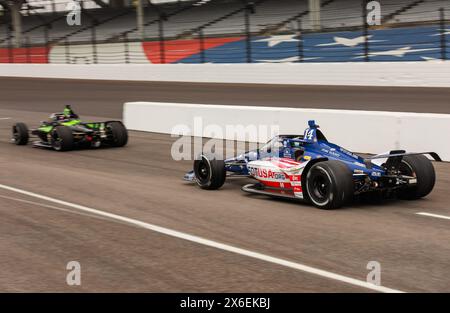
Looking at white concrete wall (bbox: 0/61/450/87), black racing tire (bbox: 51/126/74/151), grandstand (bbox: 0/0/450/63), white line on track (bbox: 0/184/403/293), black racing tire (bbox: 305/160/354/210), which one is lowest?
white line on track (bbox: 0/184/403/293)

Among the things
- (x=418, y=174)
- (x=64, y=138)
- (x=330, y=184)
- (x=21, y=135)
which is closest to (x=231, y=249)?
(x=330, y=184)

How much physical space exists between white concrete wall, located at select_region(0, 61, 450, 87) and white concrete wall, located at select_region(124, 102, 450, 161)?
724 centimetres

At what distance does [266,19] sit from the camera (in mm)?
35250

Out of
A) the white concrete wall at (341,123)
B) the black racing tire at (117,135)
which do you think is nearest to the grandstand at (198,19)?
the white concrete wall at (341,123)

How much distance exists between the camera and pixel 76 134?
1431cm

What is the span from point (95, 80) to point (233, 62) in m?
6.63

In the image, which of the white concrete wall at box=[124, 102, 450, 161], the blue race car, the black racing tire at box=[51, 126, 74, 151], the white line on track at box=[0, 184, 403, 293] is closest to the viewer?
the white line on track at box=[0, 184, 403, 293]

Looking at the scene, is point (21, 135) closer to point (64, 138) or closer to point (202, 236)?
point (64, 138)

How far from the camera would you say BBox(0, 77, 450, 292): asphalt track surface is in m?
5.70

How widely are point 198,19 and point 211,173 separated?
1222 inches

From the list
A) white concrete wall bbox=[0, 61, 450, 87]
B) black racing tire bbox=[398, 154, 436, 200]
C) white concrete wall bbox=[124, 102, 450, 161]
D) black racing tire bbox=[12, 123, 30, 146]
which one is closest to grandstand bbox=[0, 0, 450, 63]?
white concrete wall bbox=[0, 61, 450, 87]

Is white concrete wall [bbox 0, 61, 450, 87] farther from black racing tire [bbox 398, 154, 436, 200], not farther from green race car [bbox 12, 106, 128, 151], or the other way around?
black racing tire [bbox 398, 154, 436, 200]

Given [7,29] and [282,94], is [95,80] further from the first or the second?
[7,29]

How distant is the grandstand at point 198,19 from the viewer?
2877 centimetres
